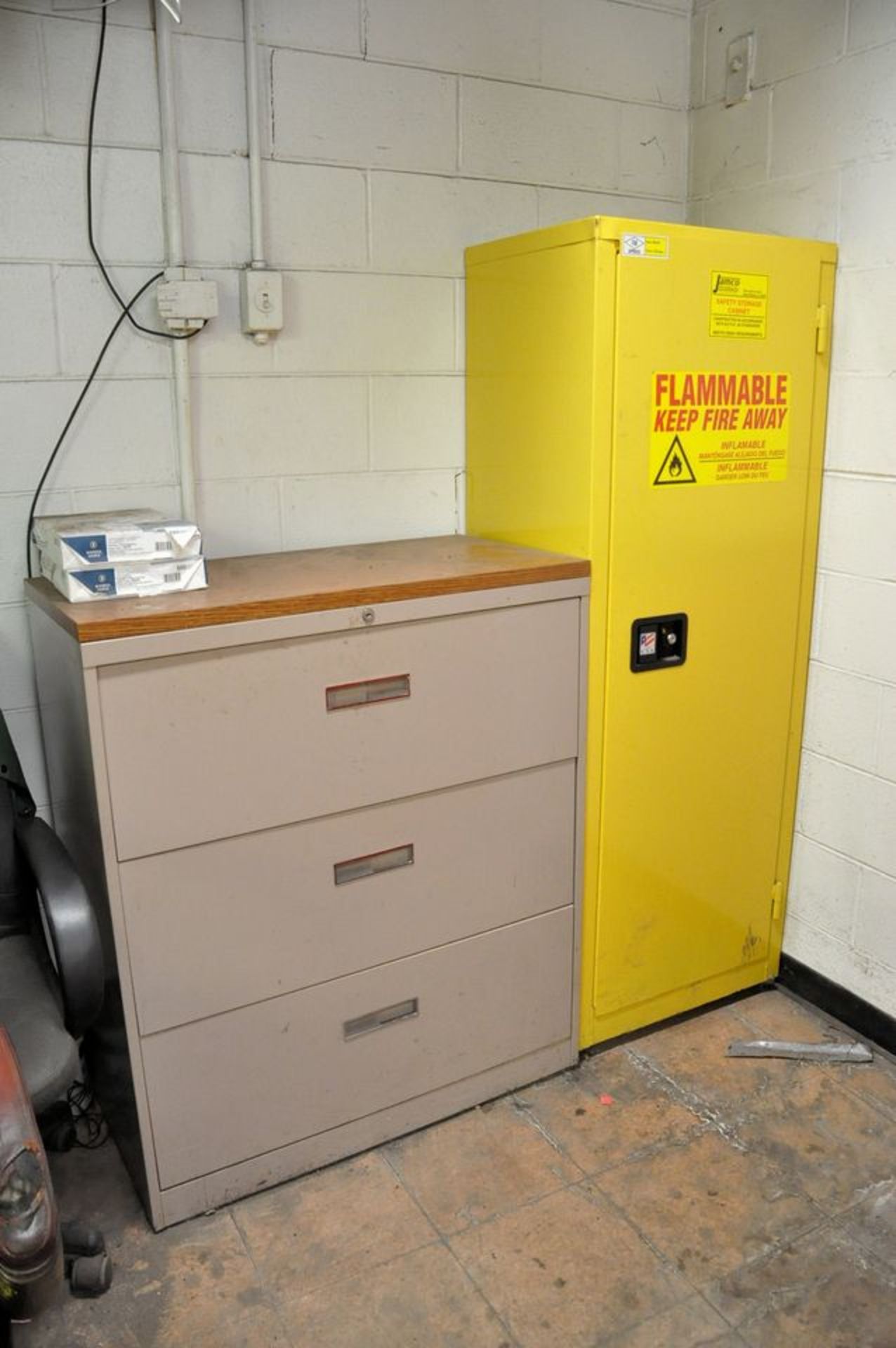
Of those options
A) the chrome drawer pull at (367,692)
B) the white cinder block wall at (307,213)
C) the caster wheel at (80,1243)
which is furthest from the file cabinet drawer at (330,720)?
the caster wheel at (80,1243)

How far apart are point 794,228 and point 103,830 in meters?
1.83

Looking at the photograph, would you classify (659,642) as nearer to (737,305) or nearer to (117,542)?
(737,305)

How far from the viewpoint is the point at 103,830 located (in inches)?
63.0

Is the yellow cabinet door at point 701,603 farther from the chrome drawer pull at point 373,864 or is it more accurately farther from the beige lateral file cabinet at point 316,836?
the chrome drawer pull at point 373,864

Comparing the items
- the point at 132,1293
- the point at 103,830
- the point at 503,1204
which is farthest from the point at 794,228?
the point at 132,1293

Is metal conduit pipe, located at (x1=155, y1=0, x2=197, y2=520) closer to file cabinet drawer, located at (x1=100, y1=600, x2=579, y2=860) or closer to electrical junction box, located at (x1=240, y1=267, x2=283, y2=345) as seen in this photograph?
electrical junction box, located at (x1=240, y1=267, x2=283, y2=345)

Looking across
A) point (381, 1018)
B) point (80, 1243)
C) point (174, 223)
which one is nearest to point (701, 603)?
point (381, 1018)

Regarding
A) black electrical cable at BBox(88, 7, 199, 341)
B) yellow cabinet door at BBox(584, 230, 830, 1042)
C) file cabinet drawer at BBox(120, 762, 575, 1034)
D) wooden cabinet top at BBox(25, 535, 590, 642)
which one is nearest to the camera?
wooden cabinet top at BBox(25, 535, 590, 642)

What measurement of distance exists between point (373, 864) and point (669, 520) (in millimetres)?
854

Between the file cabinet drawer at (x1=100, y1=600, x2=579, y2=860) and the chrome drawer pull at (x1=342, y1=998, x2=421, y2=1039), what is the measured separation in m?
0.41

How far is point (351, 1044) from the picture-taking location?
6.28 feet

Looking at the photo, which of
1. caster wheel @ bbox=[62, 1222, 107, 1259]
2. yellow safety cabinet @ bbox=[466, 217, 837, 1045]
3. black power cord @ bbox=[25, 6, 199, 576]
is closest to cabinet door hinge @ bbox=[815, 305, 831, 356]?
yellow safety cabinet @ bbox=[466, 217, 837, 1045]

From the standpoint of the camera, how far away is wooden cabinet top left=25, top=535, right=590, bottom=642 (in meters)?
1.57

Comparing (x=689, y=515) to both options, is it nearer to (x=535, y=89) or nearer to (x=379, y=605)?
(x=379, y=605)
